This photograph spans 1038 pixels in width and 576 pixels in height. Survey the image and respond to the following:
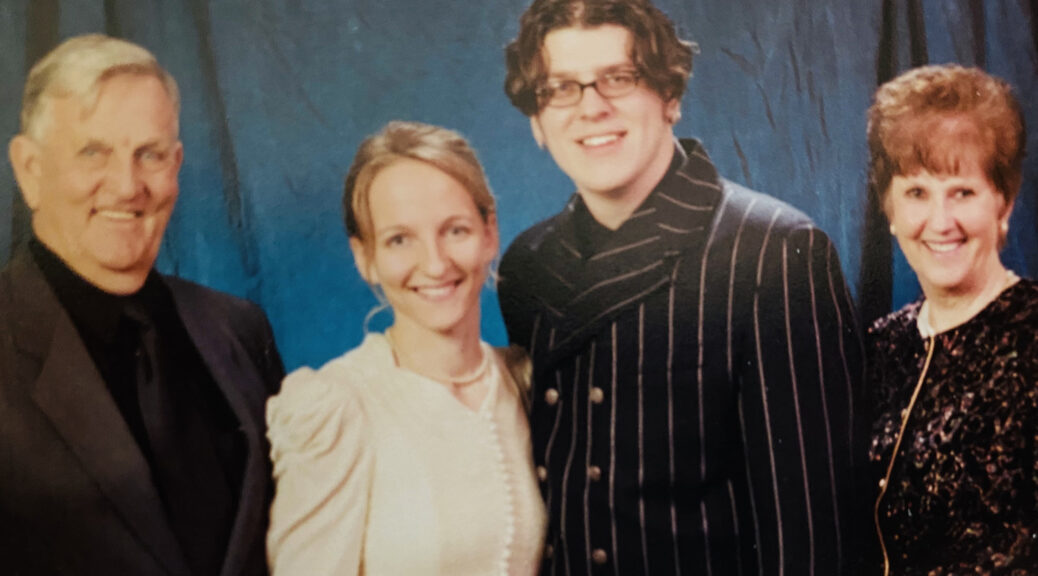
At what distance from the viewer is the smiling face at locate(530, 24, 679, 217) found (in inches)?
55.9

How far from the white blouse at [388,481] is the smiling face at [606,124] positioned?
42cm

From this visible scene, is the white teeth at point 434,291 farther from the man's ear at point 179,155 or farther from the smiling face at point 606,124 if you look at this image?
the man's ear at point 179,155

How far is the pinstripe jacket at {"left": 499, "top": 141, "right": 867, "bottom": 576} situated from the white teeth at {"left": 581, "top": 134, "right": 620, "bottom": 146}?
11 cm

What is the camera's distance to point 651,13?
146 cm

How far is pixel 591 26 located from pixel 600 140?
18 cm

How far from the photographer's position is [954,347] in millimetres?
1482

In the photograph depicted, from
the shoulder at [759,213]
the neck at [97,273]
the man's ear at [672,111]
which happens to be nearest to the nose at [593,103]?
the man's ear at [672,111]

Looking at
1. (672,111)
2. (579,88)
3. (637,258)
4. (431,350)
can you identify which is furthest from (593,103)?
(431,350)

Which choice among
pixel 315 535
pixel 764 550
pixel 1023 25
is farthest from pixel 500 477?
pixel 1023 25

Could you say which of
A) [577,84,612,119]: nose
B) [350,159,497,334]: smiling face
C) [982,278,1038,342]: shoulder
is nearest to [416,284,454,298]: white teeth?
[350,159,497,334]: smiling face

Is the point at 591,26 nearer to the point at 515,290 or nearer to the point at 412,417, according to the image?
the point at 515,290

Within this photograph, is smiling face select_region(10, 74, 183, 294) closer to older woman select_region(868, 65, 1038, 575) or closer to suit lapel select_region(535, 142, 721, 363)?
suit lapel select_region(535, 142, 721, 363)

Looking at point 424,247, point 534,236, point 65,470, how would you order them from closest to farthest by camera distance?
point 65,470 → point 424,247 → point 534,236

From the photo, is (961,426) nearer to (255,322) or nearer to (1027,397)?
(1027,397)
